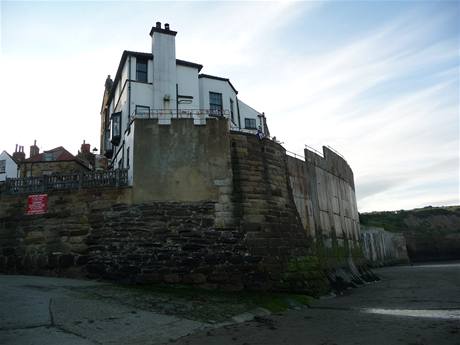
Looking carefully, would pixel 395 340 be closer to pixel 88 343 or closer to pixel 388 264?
pixel 88 343

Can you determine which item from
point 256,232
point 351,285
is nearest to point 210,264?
point 256,232

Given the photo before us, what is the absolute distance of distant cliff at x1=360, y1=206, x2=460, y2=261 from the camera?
6350 cm

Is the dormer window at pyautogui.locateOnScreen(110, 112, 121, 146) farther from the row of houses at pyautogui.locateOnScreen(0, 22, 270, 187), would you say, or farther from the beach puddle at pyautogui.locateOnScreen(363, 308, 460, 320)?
the beach puddle at pyautogui.locateOnScreen(363, 308, 460, 320)

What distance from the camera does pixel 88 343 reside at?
7594 millimetres

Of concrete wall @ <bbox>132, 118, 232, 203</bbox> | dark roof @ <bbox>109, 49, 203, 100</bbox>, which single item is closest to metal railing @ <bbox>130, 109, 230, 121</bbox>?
concrete wall @ <bbox>132, 118, 232, 203</bbox>

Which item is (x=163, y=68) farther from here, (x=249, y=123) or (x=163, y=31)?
(x=249, y=123)

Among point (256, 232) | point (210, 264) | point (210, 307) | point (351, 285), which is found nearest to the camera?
point (210, 307)

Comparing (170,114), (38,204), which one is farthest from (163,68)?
(38,204)

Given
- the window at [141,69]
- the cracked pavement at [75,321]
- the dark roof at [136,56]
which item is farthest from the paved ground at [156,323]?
the dark roof at [136,56]

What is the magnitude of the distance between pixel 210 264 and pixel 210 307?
3.52 m

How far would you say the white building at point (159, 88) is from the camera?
82.6 feet

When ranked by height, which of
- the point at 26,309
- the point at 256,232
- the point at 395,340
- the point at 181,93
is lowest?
the point at 395,340

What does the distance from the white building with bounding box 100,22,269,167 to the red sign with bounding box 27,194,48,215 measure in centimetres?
714

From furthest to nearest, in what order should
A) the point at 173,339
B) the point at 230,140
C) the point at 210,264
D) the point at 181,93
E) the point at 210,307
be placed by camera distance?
the point at 181,93 < the point at 230,140 < the point at 210,264 < the point at 210,307 < the point at 173,339
